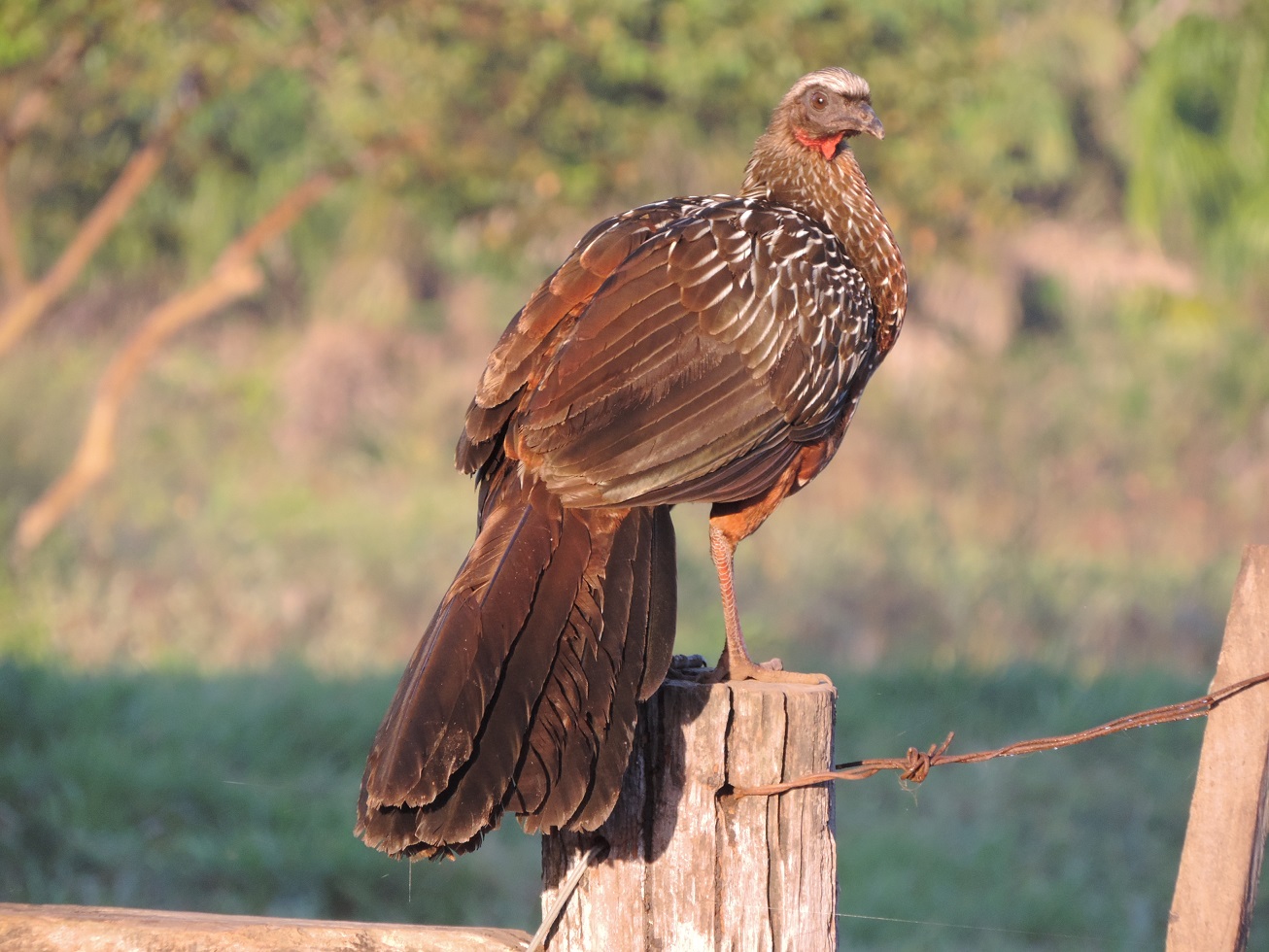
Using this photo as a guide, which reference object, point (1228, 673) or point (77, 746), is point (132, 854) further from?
point (1228, 673)

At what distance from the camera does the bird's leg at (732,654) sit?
2953mm

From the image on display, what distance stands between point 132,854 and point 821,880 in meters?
4.81

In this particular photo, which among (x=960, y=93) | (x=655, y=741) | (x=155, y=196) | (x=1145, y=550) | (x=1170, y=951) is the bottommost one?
(x=1170, y=951)

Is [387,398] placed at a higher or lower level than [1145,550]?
higher

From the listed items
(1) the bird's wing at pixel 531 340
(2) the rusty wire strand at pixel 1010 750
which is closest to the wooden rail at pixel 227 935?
(2) the rusty wire strand at pixel 1010 750

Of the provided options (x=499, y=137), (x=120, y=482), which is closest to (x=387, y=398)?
(x=120, y=482)

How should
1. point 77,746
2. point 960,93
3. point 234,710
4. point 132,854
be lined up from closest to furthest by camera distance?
point 132,854 → point 77,746 → point 234,710 → point 960,93

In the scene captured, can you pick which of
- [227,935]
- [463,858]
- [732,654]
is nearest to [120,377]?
[463,858]

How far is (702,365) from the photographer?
2.98m

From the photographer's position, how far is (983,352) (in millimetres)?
16562

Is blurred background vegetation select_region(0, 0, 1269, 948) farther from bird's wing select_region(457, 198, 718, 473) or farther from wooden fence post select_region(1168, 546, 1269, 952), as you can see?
wooden fence post select_region(1168, 546, 1269, 952)

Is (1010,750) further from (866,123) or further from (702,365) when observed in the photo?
(866,123)

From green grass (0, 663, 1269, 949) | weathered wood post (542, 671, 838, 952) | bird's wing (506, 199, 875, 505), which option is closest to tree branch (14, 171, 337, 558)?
green grass (0, 663, 1269, 949)

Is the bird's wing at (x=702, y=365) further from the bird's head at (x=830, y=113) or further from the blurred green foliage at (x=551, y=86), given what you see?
the blurred green foliage at (x=551, y=86)
